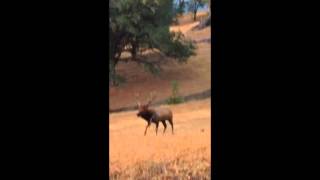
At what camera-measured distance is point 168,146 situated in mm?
2072

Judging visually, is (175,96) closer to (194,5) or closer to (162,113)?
(162,113)

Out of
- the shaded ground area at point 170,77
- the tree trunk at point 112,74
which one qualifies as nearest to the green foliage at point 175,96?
the shaded ground area at point 170,77

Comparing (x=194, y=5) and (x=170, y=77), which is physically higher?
(x=194, y=5)

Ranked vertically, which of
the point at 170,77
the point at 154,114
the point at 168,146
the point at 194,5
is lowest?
the point at 168,146

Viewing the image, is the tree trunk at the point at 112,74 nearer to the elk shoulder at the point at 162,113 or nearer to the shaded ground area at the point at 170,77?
the shaded ground area at the point at 170,77

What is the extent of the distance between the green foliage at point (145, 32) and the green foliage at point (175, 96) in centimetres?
9

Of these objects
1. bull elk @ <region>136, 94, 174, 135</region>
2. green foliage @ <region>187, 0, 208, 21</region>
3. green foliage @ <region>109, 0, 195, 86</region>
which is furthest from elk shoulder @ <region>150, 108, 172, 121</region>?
green foliage @ <region>187, 0, 208, 21</region>

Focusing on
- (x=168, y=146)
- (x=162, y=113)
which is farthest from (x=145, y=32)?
(x=168, y=146)

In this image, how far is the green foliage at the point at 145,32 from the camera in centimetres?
207

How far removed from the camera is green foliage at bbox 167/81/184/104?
2.10 meters

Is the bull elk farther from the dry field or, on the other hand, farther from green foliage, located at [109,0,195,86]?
green foliage, located at [109,0,195,86]

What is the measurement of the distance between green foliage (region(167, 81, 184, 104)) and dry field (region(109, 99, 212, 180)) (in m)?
0.02

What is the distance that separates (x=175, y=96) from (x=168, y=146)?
203mm
